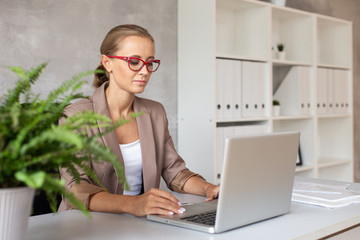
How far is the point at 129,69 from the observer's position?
1847 mm

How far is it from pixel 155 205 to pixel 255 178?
0.31m

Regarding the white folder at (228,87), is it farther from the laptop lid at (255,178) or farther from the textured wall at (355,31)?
the textured wall at (355,31)

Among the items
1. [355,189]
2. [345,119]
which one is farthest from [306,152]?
[355,189]

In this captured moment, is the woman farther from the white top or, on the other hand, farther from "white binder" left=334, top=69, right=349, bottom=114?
"white binder" left=334, top=69, right=349, bottom=114

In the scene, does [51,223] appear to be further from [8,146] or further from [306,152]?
[306,152]

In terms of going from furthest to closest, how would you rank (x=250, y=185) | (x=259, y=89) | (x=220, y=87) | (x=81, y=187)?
(x=259, y=89)
(x=220, y=87)
(x=81, y=187)
(x=250, y=185)

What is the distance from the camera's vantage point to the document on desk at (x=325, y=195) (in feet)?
5.02

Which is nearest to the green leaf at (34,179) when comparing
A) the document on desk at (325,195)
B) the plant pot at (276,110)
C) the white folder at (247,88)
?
the document on desk at (325,195)

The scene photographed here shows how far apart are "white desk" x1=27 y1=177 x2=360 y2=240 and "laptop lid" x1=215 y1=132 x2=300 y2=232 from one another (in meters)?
0.04

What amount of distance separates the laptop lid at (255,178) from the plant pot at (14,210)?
18.3 inches

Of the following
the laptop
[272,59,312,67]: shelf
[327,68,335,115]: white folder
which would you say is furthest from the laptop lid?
[327,68,335,115]: white folder

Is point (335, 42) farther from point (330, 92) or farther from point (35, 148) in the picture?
point (35, 148)

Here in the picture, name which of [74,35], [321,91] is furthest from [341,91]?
[74,35]

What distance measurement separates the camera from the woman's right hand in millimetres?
1312
